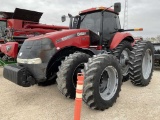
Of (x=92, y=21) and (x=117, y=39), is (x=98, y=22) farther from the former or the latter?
(x=117, y=39)

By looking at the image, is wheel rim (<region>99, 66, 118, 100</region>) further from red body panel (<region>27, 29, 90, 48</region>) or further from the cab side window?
the cab side window

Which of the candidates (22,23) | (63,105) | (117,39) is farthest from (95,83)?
(22,23)

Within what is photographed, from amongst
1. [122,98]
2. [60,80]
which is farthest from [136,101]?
[60,80]

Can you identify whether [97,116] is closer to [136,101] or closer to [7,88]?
[136,101]

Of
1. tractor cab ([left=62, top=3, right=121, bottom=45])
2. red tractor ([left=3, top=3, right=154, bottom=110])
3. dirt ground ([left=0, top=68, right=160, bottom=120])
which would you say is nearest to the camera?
dirt ground ([left=0, top=68, right=160, bottom=120])

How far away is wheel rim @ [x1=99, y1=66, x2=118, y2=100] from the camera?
4.41m

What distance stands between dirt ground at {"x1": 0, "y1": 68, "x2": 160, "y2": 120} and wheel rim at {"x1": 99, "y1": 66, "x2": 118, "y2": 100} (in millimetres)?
296

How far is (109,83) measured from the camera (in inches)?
180

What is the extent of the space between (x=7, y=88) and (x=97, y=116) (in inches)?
133

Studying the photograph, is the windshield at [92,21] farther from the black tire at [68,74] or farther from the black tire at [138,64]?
the black tire at [68,74]

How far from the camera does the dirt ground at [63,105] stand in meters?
3.92

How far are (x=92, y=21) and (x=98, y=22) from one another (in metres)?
0.21

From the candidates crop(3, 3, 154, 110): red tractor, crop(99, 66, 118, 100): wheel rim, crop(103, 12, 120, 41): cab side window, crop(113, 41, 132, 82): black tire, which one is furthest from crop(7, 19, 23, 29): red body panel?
crop(99, 66, 118, 100): wheel rim

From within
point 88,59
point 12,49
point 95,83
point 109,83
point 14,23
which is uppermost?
point 14,23
